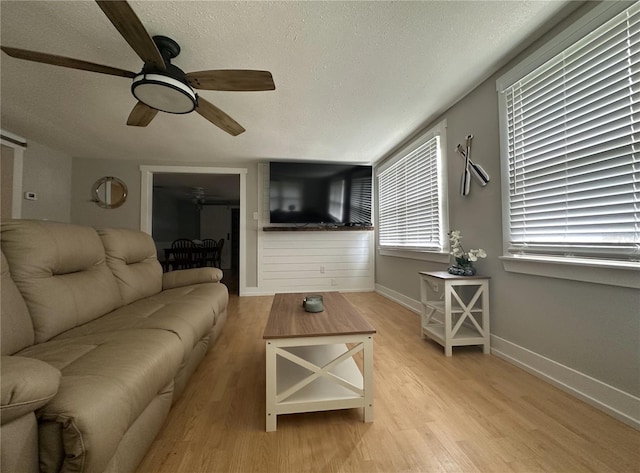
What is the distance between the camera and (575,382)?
1.36m

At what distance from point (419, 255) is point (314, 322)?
2.01m

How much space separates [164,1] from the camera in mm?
1294

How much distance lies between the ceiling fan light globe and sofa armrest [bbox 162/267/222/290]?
142cm

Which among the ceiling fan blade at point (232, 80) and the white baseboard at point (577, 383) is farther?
the ceiling fan blade at point (232, 80)

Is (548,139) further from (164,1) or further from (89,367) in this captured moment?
(89,367)

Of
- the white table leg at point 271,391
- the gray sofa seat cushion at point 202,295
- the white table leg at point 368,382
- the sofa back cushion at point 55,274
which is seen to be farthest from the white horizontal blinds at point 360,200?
the sofa back cushion at point 55,274

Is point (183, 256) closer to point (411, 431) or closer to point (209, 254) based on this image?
point (209, 254)

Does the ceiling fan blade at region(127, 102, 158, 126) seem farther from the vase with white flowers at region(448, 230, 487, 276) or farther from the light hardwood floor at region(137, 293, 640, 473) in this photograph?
the vase with white flowers at region(448, 230, 487, 276)

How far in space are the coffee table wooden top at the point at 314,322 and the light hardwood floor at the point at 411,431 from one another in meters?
0.44

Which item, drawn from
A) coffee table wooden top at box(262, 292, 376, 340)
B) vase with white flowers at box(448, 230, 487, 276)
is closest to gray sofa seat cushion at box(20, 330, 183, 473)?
coffee table wooden top at box(262, 292, 376, 340)

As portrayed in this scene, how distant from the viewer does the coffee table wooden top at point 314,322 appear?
1.16 meters

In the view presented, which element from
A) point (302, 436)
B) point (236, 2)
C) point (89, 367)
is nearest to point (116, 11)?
point (236, 2)

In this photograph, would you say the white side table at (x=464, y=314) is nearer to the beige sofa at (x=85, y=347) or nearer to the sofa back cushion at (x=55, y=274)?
the beige sofa at (x=85, y=347)

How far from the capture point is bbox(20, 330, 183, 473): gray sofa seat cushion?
646mm
